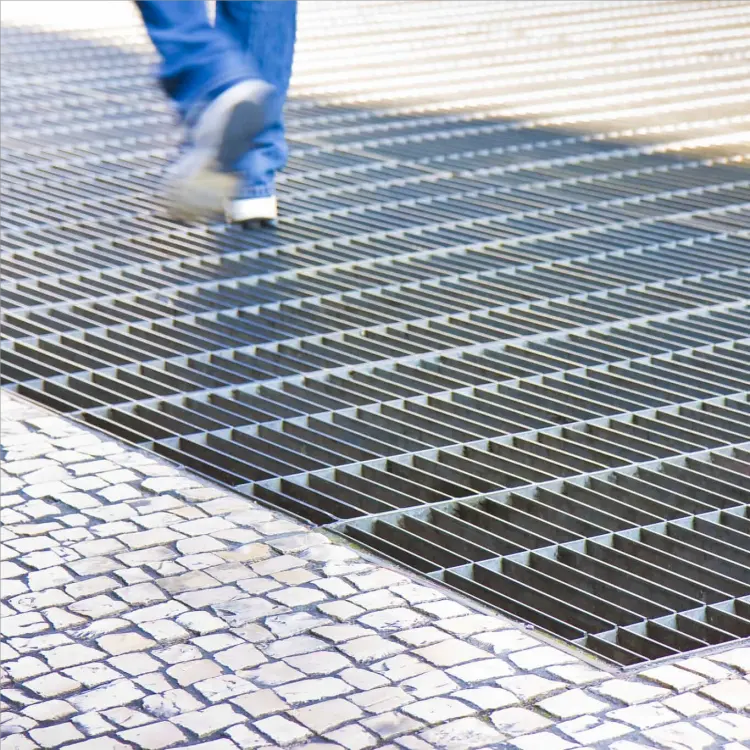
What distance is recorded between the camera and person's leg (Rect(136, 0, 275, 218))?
3.16 metres

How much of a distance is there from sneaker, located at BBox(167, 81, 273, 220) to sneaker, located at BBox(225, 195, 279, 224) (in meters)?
2.56

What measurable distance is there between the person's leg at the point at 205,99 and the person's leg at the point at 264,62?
0.21 feet

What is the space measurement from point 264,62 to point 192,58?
151 centimetres

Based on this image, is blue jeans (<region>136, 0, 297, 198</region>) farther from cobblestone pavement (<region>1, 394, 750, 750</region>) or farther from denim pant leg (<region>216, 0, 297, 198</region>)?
cobblestone pavement (<region>1, 394, 750, 750</region>)

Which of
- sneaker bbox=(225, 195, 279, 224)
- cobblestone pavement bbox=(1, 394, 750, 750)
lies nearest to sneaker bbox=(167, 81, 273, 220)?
cobblestone pavement bbox=(1, 394, 750, 750)

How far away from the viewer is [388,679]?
2850 millimetres

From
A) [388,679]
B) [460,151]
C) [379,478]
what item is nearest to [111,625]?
[388,679]

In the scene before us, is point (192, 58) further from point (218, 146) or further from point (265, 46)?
point (265, 46)

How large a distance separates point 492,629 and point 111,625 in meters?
0.84

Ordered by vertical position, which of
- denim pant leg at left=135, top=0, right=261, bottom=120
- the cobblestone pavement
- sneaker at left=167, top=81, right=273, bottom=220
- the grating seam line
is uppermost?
denim pant leg at left=135, top=0, right=261, bottom=120

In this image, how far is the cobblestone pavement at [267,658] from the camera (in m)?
2.67

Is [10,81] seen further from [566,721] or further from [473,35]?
[566,721]

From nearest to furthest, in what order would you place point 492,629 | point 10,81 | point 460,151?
point 492,629, point 460,151, point 10,81

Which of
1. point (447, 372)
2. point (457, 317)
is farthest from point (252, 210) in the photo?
point (447, 372)
